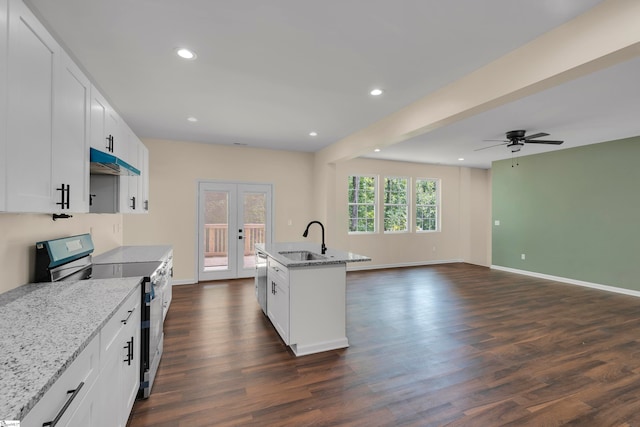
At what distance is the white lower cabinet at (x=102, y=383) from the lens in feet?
3.06

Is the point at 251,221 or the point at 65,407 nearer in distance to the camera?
the point at 65,407

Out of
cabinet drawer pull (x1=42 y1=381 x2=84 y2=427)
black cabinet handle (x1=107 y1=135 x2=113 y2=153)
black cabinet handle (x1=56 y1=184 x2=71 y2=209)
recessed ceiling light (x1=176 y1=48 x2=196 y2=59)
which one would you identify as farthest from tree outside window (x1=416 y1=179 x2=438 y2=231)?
cabinet drawer pull (x1=42 y1=381 x2=84 y2=427)

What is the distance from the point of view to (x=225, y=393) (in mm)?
2240

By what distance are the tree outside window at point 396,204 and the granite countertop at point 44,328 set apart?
6190 millimetres

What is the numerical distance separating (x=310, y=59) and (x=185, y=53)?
1109mm

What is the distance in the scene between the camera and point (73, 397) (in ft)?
Answer: 3.37

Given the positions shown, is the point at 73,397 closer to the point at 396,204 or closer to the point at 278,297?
the point at 278,297

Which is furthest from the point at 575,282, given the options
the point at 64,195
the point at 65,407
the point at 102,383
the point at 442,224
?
the point at 64,195

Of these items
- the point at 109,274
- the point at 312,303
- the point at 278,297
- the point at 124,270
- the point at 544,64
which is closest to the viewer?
the point at 544,64

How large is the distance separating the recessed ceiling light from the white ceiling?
56mm

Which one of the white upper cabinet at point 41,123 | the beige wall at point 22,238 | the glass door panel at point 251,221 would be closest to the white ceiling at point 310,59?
the white upper cabinet at point 41,123

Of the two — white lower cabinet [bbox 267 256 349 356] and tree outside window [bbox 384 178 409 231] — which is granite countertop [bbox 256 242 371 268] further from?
tree outside window [bbox 384 178 409 231]

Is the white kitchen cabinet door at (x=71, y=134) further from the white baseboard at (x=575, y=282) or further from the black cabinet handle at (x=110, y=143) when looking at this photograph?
the white baseboard at (x=575, y=282)

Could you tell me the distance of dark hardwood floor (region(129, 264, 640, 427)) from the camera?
203cm
